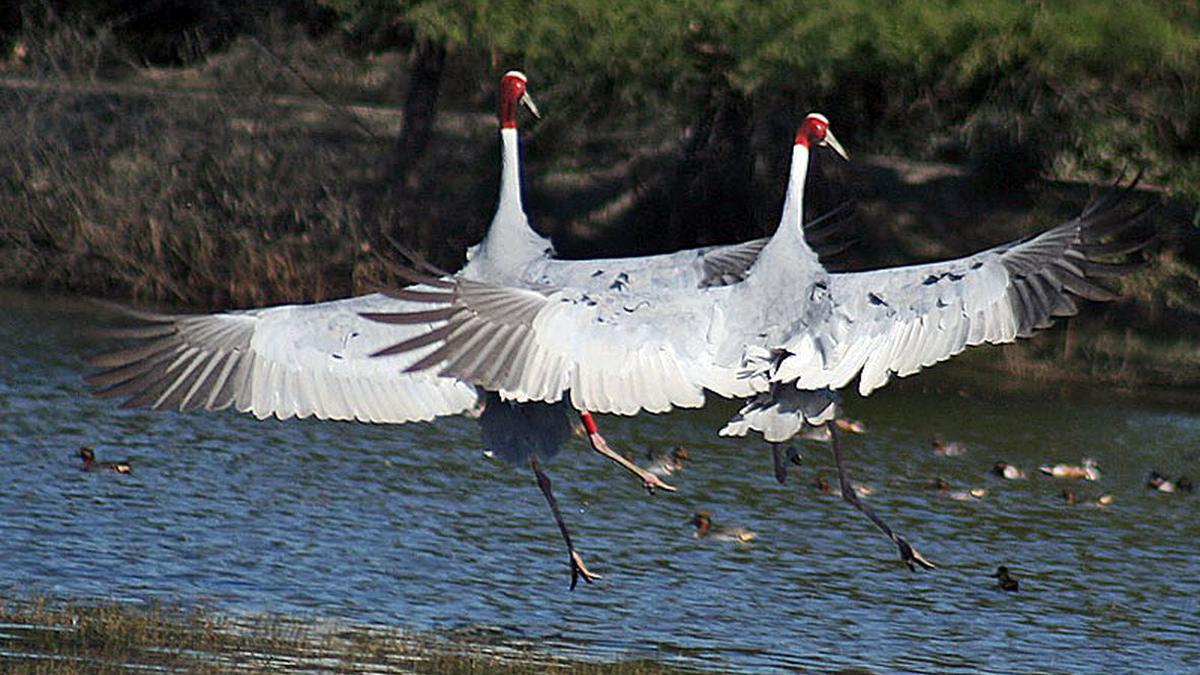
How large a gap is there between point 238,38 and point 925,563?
45.9ft

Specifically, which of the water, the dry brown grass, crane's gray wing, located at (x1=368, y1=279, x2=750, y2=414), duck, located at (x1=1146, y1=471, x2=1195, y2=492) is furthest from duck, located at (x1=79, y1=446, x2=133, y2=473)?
duck, located at (x1=1146, y1=471, x2=1195, y2=492)

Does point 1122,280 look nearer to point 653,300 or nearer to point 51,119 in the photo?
point 51,119

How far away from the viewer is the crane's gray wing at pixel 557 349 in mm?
6625

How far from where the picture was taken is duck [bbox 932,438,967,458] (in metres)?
12.0

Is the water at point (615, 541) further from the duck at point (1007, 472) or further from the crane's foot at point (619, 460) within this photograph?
the crane's foot at point (619, 460)

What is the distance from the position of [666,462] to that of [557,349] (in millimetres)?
4375

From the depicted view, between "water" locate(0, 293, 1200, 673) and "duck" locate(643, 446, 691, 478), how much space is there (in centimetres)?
9

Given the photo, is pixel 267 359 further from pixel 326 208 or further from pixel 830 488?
Result: pixel 326 208

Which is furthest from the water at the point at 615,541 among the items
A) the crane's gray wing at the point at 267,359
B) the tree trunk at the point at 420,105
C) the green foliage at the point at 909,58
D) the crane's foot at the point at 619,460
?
the tree trunk at the point at 420,105

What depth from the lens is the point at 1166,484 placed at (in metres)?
11.3

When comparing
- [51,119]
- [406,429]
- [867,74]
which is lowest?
[406,429]

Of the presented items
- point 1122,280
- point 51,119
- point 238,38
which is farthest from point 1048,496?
point 238,38

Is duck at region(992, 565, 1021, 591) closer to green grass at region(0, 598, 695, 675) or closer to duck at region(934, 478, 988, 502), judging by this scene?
duck at region(934, 478, 988, 502)

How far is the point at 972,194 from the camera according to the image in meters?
18.0
